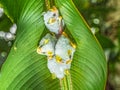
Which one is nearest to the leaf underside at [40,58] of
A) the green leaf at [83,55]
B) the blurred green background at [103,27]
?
the green leaf at [83,55]

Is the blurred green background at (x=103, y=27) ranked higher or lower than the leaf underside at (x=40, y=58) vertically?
higher

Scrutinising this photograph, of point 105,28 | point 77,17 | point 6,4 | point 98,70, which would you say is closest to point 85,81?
point 98,70

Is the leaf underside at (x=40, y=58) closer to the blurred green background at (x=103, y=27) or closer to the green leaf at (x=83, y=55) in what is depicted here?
the green leaf at (x=83, y=55)

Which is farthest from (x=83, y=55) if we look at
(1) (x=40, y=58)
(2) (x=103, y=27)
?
(2) (x=103, y=27)

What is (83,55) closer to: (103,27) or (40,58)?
(40,58)

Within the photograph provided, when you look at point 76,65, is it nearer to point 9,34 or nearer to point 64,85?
point 64,85

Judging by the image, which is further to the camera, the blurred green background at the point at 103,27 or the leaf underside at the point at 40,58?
the blurred green background at the point at 103,27
